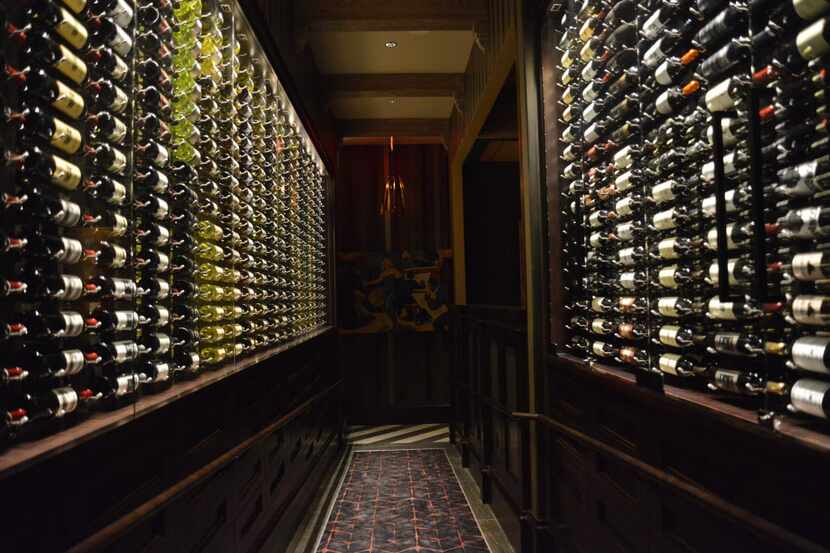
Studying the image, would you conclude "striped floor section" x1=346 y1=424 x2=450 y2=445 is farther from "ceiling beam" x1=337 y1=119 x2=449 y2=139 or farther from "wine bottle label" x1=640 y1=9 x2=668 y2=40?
"wine bottle label" x1=640 y1=9 x2=668 y2=40

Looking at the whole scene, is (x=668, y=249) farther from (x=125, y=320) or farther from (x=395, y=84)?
(x=395, y=84)

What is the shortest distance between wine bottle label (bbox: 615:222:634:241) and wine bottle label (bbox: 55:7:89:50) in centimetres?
179

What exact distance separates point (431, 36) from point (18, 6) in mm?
4546

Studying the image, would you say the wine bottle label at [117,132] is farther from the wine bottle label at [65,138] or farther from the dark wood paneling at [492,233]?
the dark wood paneling at [492,233]

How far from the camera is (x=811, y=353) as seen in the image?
1276mm

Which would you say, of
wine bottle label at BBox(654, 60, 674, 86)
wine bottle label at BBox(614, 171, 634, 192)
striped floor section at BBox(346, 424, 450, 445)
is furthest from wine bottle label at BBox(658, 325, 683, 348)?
striped floor section at BBox(346, 424, 450, 445)

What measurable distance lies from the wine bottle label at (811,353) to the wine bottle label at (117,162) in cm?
172

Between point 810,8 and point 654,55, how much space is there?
0.79 metres

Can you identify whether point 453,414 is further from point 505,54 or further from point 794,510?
point 794,510

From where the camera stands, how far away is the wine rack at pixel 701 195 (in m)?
1.34

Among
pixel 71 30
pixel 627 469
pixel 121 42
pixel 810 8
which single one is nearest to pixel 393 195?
pixel 627 469

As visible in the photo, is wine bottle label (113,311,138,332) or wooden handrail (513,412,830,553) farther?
wine bottle label (113,311,138,332)

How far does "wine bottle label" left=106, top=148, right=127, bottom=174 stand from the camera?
1.80 m

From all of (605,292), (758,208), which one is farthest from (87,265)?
(605,292)
